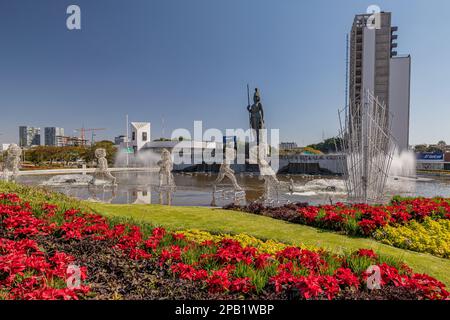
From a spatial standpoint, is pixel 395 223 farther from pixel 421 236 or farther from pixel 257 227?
pixel 257 227

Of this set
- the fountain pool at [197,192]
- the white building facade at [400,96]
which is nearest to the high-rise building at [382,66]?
the white building facade at [400,96]

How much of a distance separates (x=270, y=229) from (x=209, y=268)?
427 centimetres

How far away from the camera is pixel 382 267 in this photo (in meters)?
4.08

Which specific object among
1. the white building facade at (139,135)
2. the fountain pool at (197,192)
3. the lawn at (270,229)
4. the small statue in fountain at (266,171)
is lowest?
the fountain pool at (197,192)

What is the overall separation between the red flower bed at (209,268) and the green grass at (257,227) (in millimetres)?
1687

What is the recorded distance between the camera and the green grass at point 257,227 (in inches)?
244

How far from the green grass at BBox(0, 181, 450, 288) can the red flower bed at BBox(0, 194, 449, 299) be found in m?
1.69

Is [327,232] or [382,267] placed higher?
[382,267]

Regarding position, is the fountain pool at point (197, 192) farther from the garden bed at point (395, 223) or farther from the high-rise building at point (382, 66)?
the high-rise building at point (382, 66)

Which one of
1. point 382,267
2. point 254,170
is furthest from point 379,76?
point 382,267

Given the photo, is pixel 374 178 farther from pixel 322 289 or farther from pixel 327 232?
pixel 322 289

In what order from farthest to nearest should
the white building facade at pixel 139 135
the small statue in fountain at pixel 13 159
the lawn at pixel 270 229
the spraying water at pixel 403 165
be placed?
the white building facade at pixel 139 135 → the spraying water at pixel 403 165 → the small statue in fountain at pixel 13 159 → the lawn at pixel 270 229

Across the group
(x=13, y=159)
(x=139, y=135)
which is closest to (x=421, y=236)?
(x=13, y=159)
